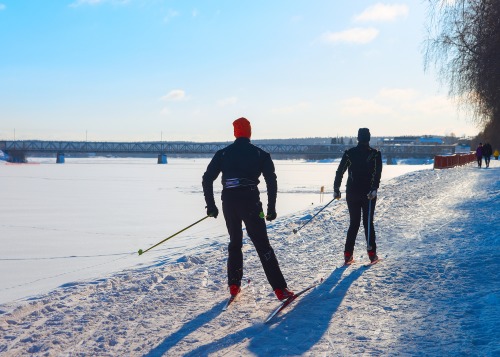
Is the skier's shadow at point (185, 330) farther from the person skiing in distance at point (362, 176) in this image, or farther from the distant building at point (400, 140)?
the distant building at point (400, 140)

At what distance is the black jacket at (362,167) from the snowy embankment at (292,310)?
1140 millimetres

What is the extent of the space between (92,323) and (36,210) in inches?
520

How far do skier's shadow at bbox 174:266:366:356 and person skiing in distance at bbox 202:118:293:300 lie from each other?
0.36 metres

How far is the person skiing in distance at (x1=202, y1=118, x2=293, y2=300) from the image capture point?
17.7 ft

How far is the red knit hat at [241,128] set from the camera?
5.50 m

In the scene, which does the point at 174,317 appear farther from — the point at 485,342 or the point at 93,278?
the point at 485,342

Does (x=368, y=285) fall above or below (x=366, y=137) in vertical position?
below

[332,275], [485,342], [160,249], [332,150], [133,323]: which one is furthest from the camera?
[332,150]

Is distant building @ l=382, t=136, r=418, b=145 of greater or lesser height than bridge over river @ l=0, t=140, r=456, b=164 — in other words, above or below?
above

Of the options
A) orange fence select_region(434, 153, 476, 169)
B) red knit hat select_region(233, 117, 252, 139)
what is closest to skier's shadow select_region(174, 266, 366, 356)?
red knit hat select_region(233, 117, 252, 139)

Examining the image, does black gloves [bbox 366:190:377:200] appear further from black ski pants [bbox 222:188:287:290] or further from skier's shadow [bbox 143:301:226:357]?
skier's shadow [bbox 143:301:226:357]

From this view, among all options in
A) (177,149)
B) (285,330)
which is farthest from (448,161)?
(177,149)

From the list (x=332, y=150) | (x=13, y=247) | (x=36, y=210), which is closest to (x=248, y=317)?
(x=13, y=247)

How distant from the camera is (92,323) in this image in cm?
499
